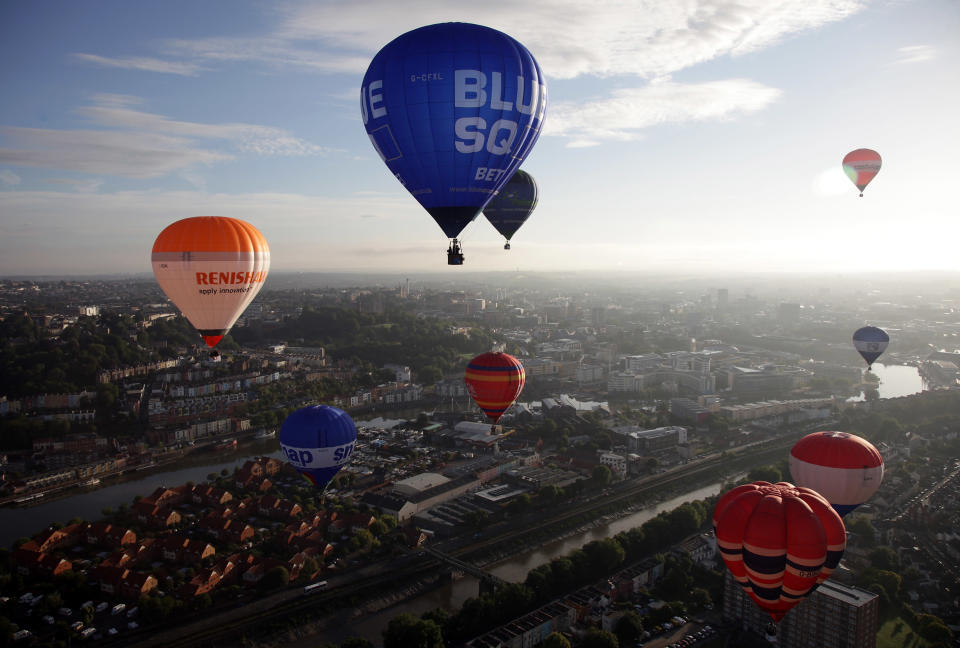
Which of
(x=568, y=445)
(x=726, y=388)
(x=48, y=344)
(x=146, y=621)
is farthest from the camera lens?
(x=726, y=388)

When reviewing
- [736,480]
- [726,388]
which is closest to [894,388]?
[726,388]

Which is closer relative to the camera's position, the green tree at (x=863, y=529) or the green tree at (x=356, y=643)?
the green tree at (x=356, y=643)

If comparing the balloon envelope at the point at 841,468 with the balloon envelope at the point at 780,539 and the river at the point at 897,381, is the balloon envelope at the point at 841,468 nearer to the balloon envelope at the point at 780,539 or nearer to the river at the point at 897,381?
the balloon envelope at the point at 780,539

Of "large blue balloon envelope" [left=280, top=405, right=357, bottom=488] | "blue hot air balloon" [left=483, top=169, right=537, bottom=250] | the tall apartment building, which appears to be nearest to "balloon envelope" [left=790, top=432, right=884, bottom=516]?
the tall apartment building

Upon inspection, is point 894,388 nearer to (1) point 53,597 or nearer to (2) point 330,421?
(2) point 330,421

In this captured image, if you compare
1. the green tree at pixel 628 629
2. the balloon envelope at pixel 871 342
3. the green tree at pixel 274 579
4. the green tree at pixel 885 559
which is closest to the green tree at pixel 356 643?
the green tree at pixel 274 579

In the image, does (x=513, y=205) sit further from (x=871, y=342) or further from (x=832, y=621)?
(x=871, y=342)
